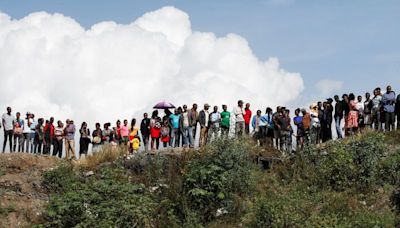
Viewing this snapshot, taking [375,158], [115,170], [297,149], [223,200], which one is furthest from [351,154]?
[115,170]

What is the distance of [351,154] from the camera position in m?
16.6

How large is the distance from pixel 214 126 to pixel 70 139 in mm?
4673

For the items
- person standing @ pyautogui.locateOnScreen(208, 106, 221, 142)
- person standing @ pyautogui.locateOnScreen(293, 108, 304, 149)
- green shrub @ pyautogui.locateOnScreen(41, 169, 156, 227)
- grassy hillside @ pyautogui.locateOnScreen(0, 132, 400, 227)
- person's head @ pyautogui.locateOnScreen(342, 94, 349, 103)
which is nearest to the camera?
grassy hillside @ pyautogui.locateOnScreen(0, 132, 400, 227)

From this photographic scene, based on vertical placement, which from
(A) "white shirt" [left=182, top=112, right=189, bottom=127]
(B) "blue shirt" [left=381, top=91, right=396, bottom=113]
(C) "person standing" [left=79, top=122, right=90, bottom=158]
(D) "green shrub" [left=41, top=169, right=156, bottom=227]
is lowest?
(D) "green shrub" [left=41, top=169, right=156, bottom=227]

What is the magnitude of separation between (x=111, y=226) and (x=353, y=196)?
5833 mm

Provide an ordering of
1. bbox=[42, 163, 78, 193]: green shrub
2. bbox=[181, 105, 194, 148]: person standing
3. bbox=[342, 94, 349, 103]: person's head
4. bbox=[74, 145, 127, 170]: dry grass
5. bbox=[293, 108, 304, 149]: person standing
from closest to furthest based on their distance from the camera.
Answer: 1. bbox=[42, 163, 78, 193]: green shrub
2. bbox=[74, 145, 127, 170]: dry grass
3. bbox=[342, 94, 349, 103]: person's head
4. bbox=[293, 108, 304, 149]: person standing
5. bbox=[181, 105, 194, 148]: person standing

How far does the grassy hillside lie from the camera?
14.8 metres

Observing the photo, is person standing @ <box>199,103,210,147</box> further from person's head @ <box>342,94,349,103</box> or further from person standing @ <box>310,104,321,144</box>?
person's head @ <box>342,94,349,103</box>

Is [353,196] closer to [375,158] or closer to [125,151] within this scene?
[375,158]

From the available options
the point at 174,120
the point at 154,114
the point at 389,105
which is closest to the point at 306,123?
the point at 389,105

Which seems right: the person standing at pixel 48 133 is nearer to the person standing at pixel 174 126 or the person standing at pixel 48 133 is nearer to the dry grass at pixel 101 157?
the dry grass at pixel 101 157

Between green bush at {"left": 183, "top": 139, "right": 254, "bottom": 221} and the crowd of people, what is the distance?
191cm

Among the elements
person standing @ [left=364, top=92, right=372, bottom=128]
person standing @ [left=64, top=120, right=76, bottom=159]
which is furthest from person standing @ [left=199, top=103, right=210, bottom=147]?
person standing @ [left=364, top=92, right=372, bottom=128]

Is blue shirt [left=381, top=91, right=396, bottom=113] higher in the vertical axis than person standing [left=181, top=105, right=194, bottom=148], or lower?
higher
